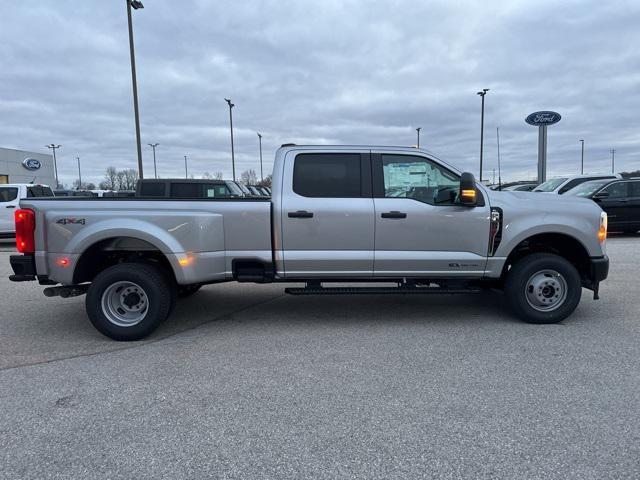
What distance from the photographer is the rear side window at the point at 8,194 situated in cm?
1409

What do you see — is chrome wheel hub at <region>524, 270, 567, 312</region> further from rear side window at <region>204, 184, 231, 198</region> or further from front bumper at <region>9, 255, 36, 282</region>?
rear side window at <region>204, 184, 231, 198</region>

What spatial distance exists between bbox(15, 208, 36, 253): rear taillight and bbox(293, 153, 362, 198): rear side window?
276 cm

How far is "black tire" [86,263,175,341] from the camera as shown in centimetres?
492

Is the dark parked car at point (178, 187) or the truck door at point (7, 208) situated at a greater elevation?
the dark parked car at point (178, 187)

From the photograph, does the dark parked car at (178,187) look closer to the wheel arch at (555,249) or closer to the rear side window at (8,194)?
the rear side window at (8,194)

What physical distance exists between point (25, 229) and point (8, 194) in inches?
447

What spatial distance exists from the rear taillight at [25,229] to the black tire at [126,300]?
29.6 inches

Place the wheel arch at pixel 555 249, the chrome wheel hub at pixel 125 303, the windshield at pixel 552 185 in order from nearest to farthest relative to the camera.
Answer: the chrome wheel hub at pixel 125 303 → the wheel arch at pixel 555 249 → the windshield at pixel 552 185

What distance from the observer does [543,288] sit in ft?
17.7

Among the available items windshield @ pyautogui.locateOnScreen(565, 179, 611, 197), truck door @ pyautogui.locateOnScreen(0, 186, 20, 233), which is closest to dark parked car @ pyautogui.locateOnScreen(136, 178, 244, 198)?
truck door @ pyautogui.locateOnScreen(0, 186, 20, 233)

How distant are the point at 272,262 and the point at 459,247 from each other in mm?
2108

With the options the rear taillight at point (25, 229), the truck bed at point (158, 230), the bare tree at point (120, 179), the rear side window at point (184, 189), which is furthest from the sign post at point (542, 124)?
the bare tree at point (120, 179)

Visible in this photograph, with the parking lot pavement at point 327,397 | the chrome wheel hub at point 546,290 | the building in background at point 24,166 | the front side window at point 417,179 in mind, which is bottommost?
the parking lot pavement at point 327,397

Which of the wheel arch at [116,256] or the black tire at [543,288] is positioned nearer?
the wheel arch at [116,256]
